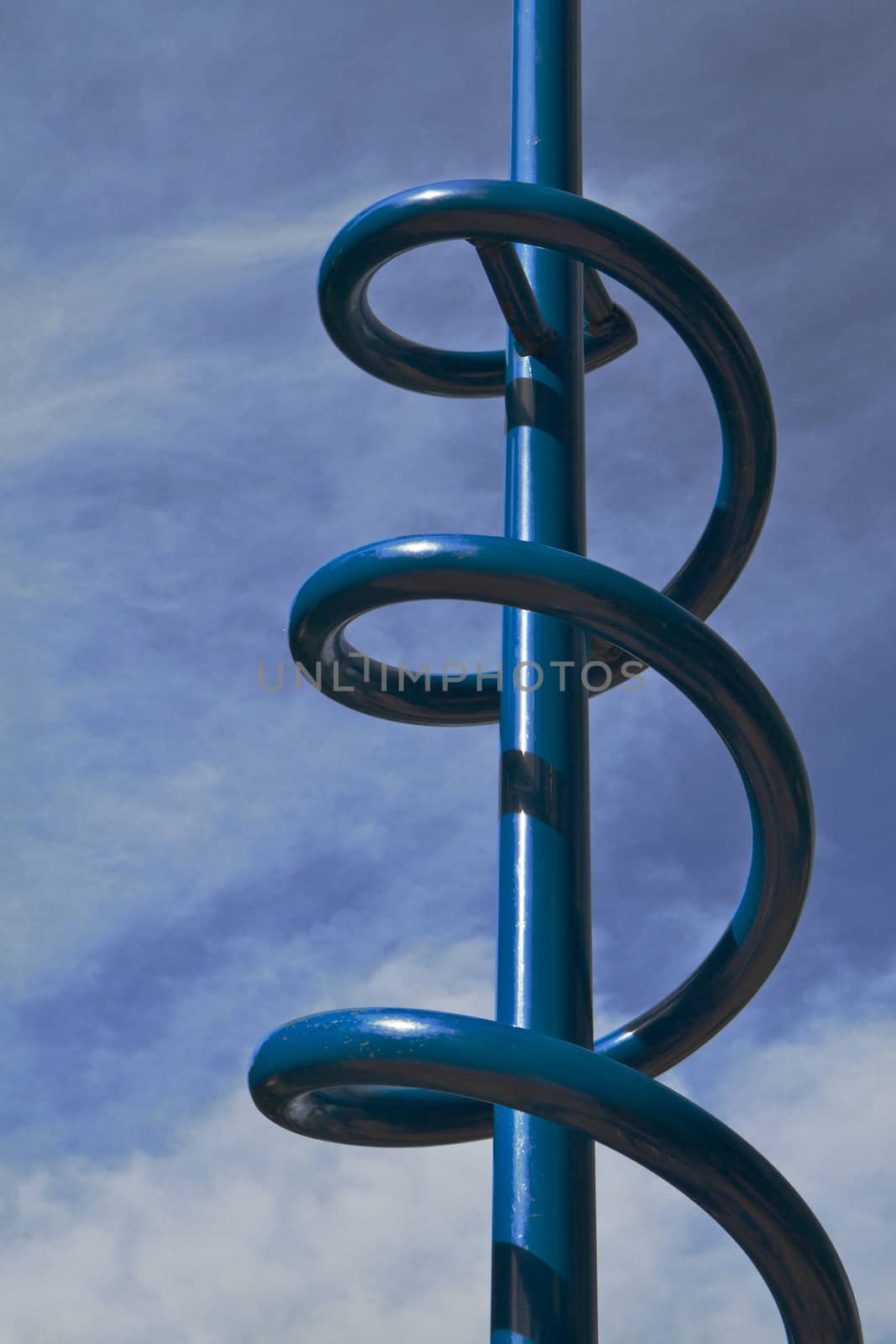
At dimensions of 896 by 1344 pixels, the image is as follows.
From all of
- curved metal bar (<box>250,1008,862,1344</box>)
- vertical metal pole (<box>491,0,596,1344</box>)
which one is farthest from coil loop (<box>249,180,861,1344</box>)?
vertical metal pole (<box>491,0,596,1344</box>)

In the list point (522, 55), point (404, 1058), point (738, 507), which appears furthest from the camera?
point (522, 55)

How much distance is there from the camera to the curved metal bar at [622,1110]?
4.68 m

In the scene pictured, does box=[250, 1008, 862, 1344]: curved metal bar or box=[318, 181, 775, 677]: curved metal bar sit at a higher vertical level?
box=[318, 181, 775, 677]: curved metal bar

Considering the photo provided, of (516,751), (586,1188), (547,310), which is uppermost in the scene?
(547,310)

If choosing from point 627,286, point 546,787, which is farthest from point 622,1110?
point 627,286

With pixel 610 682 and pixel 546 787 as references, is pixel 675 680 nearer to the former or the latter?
pixel 546 787

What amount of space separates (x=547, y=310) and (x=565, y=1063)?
3458 millimetres

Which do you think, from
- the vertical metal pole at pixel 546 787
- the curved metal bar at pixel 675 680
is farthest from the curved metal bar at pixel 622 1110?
the curved metal bar at pixel 675 680

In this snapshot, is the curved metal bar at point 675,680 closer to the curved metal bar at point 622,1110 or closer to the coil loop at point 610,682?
the coil loop at point 610,682

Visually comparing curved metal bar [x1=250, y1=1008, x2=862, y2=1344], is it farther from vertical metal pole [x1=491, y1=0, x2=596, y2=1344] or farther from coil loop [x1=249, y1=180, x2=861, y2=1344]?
vertical metal pole [x1=491, y1=0, x2=596, y2=1344]

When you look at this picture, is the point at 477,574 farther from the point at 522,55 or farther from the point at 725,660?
the point at 522,55

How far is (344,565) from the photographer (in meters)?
5.67

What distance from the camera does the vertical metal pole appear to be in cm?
484

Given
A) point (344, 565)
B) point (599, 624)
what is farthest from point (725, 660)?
point (344, 565)
